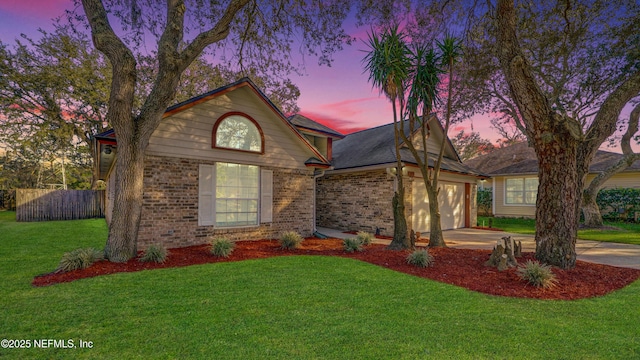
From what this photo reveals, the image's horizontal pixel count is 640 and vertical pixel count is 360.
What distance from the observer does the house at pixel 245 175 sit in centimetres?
788

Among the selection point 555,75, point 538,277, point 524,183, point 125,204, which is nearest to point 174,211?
point 125,204

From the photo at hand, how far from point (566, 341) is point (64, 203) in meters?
22.7

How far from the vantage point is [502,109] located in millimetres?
16375

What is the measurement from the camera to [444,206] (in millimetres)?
13578

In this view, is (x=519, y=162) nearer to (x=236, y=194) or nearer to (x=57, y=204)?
(x=236, y=194)

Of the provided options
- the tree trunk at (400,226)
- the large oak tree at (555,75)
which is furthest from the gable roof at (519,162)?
the tree trunk at (400,226)

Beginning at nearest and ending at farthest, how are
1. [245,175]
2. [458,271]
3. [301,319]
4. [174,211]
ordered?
[301,319] < [458,271] < [174,211] < [245,175]

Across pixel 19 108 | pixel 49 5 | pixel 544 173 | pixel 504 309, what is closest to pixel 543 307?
pixel 504 309

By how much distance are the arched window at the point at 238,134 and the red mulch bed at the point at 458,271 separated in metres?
3.03

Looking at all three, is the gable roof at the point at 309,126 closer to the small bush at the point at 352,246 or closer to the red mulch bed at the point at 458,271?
the red mulch bed at the point at 458,271

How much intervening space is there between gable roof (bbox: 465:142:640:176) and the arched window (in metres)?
16.8

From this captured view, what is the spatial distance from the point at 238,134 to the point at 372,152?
6.21 m

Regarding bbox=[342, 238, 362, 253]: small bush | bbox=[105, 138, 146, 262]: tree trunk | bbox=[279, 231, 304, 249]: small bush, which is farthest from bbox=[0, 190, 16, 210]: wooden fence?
bbox=[342, 238, 362, 253]: small bush

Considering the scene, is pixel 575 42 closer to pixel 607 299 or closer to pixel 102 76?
pixel 607 299
